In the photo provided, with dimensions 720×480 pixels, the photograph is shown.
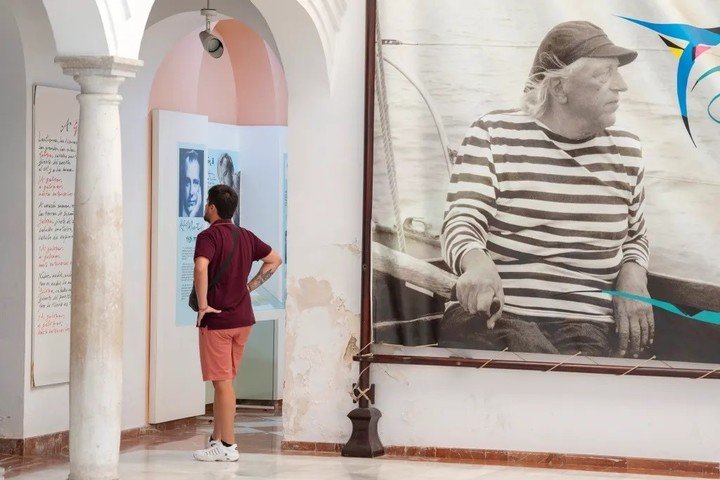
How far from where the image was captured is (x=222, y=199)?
8.51 m

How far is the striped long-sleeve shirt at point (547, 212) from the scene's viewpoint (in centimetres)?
866

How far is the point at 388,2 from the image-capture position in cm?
901

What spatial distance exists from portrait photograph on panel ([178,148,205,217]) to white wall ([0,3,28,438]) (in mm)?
1835

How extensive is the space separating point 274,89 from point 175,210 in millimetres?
2113

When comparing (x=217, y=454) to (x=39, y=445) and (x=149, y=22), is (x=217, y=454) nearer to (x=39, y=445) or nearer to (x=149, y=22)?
(x=39, y=445)

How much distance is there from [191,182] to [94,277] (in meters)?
3.96

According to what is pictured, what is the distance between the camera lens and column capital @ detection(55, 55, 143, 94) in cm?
697

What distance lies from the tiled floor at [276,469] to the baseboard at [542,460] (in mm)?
164

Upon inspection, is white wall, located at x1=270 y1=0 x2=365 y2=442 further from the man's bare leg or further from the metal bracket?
the man's bare leg

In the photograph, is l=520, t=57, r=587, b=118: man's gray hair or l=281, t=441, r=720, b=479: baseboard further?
l=520, t=57, r=587, b=118: man's gray hair

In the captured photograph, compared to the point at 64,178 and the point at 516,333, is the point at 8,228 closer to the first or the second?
the point at 64,178

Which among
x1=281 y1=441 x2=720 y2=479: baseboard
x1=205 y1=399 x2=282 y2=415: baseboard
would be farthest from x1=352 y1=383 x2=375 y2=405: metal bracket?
x1=205 y1=399 x2=282 y2=415: baseboard

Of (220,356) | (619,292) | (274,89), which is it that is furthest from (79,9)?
(274,89)

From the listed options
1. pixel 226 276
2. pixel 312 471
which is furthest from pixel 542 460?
pixel 226 276
